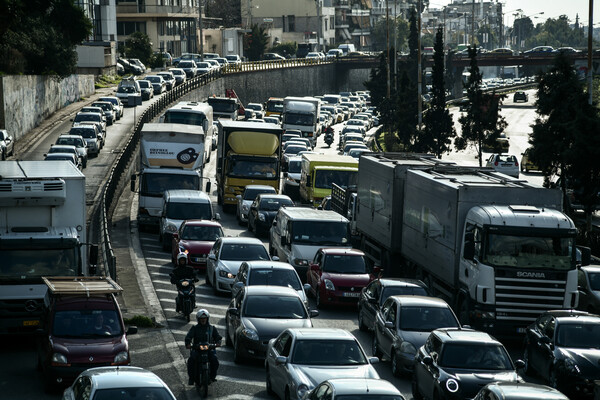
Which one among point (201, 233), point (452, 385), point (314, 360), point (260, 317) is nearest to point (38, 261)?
point (260, 317)

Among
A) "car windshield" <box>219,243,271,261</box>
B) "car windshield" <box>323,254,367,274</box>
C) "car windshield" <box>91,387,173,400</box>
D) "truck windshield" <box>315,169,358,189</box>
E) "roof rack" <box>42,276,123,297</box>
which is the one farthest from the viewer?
"truck windshield" <box>315,169,358,189</box>

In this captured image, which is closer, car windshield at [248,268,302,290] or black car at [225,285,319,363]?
black car at [225,285,319,363]

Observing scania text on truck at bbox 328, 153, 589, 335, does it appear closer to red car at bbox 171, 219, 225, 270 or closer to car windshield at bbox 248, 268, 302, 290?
car windshield at bbox 248, 268, 302, 290

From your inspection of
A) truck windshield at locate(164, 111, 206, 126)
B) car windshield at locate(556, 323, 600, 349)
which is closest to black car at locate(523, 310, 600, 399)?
car windshield at locate(556, 323, 600, 349)

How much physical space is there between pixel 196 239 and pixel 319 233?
3.86 meters

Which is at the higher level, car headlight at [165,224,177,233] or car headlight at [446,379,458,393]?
car headlight at [446,379,458,393]

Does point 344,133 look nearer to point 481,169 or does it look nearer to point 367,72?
point 481,169

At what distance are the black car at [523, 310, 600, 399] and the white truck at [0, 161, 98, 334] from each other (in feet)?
30.1

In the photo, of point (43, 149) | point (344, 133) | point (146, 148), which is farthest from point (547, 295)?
point (344, 133)

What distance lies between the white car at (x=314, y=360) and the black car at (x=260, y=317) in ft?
7.98

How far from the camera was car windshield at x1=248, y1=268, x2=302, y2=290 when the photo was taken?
2506cm

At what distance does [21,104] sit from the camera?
215 feet

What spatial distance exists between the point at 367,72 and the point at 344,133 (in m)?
78.6

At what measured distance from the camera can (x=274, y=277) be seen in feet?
82.9
